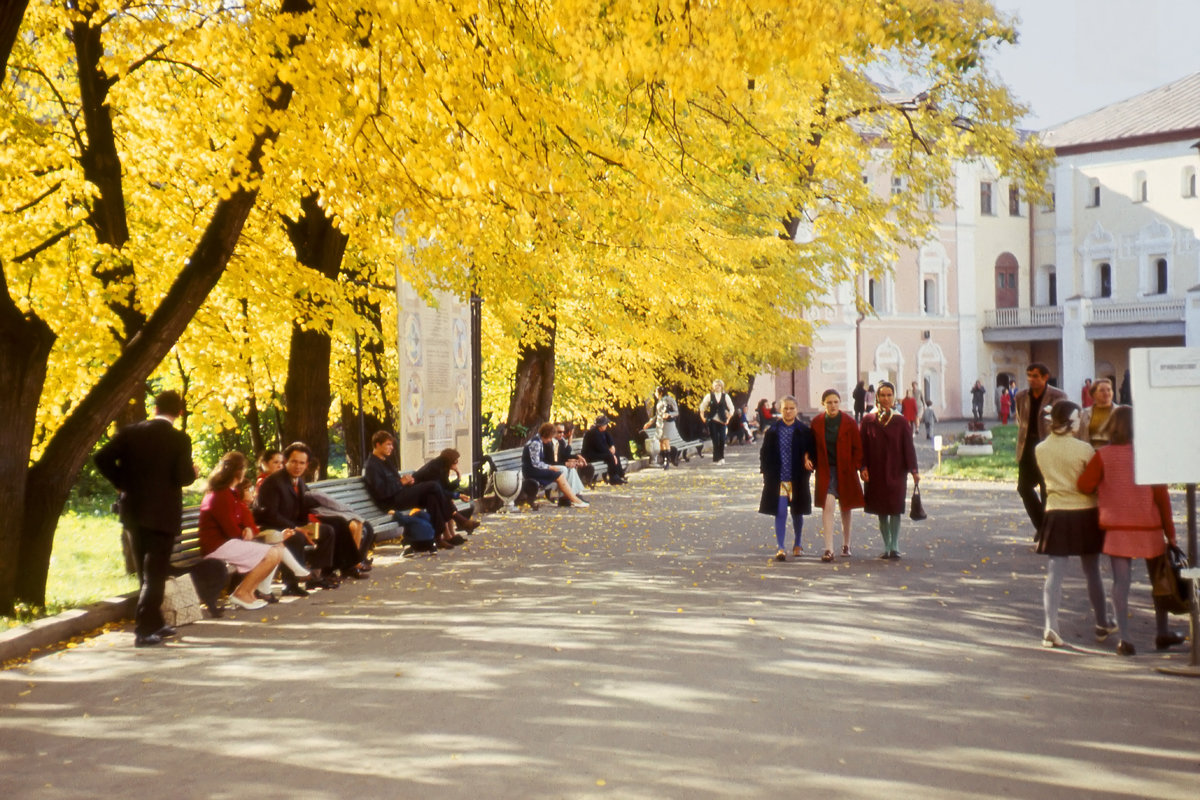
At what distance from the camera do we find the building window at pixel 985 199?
74.0 meters

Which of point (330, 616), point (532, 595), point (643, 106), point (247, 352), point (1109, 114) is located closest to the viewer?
point (330, 616)

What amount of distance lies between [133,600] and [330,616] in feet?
5.40

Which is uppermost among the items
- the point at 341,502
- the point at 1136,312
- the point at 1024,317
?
the point at 1024,317

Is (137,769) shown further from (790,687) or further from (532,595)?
(532,595)

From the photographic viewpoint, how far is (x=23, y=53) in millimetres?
15820

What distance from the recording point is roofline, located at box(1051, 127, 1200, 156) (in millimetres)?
66938

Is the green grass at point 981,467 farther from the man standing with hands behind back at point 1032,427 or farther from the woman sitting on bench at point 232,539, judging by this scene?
the woman sitting on bench at point 232,539

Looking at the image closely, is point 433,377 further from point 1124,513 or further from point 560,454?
point 1124,513

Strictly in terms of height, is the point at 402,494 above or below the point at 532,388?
below

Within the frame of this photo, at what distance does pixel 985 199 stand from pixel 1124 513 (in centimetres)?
6747

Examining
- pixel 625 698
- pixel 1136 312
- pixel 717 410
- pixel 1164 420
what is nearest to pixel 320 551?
pixel 625 698

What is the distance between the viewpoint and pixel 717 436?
3625cm

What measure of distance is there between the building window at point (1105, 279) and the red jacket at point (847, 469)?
5953 centimetres

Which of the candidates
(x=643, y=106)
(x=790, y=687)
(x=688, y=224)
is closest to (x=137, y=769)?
(x=790, y=687)
